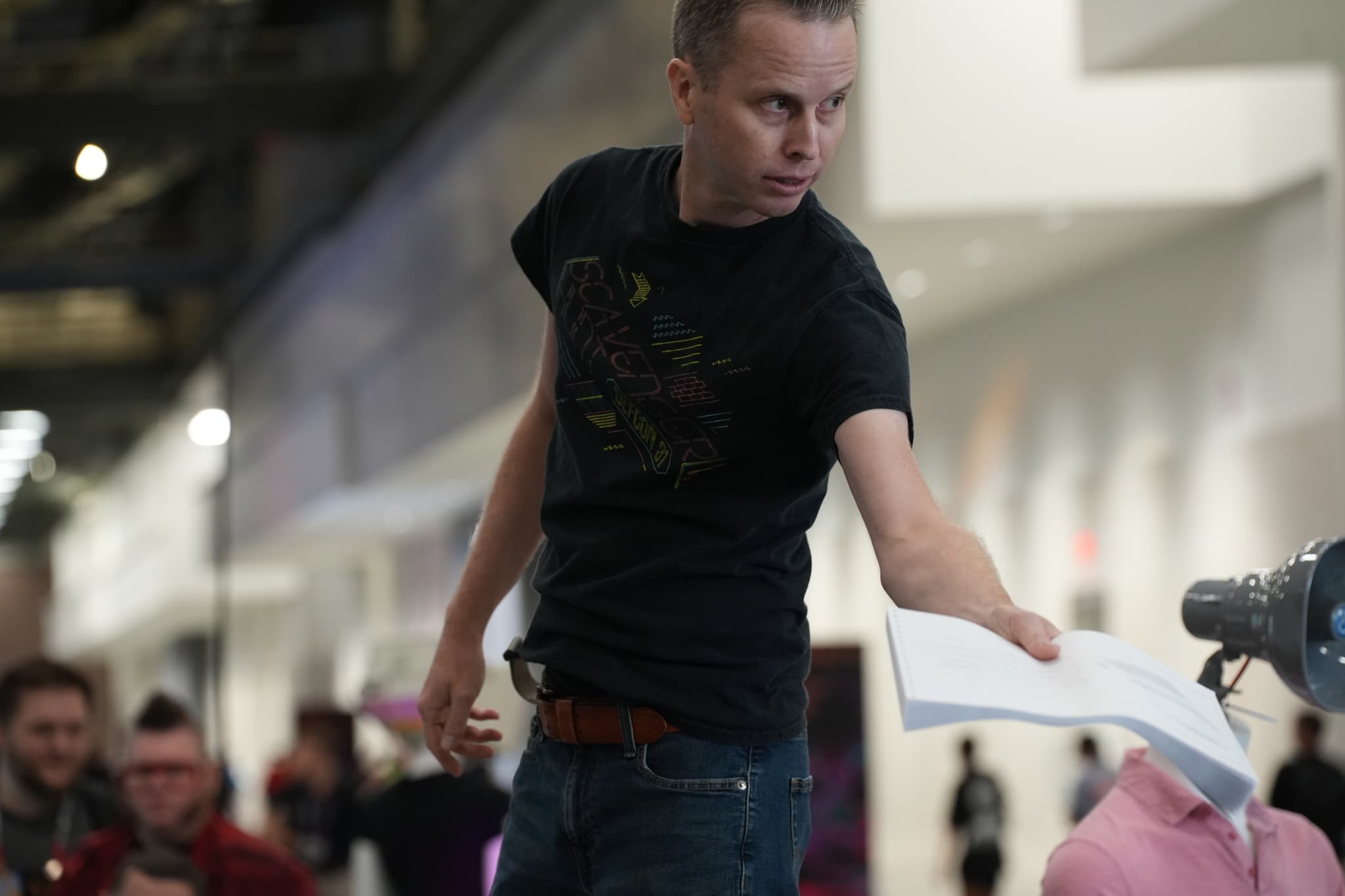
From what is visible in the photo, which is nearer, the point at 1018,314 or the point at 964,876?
the point at 964,876

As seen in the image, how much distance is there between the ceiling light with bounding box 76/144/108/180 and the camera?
13312 millimetres

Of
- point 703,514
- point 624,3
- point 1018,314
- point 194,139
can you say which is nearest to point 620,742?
point 703,514

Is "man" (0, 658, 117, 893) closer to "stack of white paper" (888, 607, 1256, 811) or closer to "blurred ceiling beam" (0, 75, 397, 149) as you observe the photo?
"stack of white paper" (888, 607, 1256, 811)

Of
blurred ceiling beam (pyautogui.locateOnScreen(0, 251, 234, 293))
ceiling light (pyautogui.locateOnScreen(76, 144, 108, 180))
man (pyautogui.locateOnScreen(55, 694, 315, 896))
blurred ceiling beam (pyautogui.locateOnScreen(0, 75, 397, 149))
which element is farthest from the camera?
ceiling light (pyautogui.locateOnScreen(76, 144, 108, 180))

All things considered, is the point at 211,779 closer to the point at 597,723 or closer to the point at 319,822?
the point at 597,723

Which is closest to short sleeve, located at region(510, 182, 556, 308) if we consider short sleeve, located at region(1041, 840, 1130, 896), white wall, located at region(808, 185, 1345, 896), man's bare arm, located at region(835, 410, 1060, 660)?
man's bare arm, located at region(835, 410, 1060, 660)

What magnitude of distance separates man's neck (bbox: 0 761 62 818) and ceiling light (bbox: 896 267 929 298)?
6325 millimetres

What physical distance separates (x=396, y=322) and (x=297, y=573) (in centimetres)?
1133

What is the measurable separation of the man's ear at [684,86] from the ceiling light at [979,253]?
804 cm

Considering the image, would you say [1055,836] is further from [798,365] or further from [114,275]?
[798,365]

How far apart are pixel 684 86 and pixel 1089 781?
26.5ft

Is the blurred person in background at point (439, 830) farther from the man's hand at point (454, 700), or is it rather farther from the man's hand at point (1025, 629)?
the man's hand at point (1025, 629)

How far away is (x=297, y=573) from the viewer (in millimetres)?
25406

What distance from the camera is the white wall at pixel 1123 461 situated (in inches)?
354
